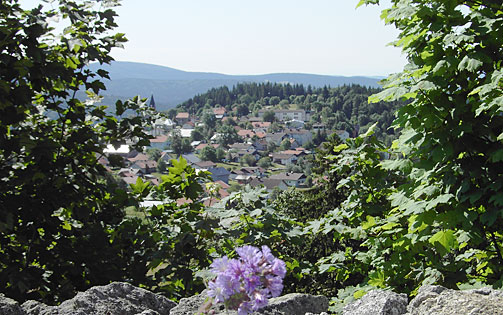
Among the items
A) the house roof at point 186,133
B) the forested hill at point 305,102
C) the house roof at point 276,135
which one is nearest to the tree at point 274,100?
the forested hill at point 305,102

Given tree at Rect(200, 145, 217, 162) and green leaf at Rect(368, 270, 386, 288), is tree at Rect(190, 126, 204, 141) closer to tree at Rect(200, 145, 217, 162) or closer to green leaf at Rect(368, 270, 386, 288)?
tree at Rect(200, 145, 217, 162)

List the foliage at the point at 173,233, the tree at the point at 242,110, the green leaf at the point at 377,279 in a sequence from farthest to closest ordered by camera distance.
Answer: the tree at the point at 242,110, the green leaf at the point at 377,279, the foliage at the point at 173,233

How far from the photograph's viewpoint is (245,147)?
134 m

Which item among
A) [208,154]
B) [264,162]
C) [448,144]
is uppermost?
[448,144]

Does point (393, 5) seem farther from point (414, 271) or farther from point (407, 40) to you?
point (414, 271)

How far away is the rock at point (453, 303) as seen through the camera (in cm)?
135

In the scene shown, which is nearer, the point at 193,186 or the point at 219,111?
the point at 193,186

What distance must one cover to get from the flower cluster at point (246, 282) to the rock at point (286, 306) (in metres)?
0.58

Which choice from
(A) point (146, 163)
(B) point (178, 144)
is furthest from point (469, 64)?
(B) point (178, 144)

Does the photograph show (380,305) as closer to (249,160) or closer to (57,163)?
(57,163)

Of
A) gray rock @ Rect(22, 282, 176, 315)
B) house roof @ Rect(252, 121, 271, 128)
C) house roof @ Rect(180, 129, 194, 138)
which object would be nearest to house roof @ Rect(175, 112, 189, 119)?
house roof @ Rect(180, 129, 194, 138)

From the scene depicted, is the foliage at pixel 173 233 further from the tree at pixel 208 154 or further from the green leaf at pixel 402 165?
the tree at pixel 208 154

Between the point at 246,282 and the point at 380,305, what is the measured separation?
61cm

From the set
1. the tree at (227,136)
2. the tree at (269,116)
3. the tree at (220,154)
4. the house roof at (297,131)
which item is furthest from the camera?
the tree at (269,116)
